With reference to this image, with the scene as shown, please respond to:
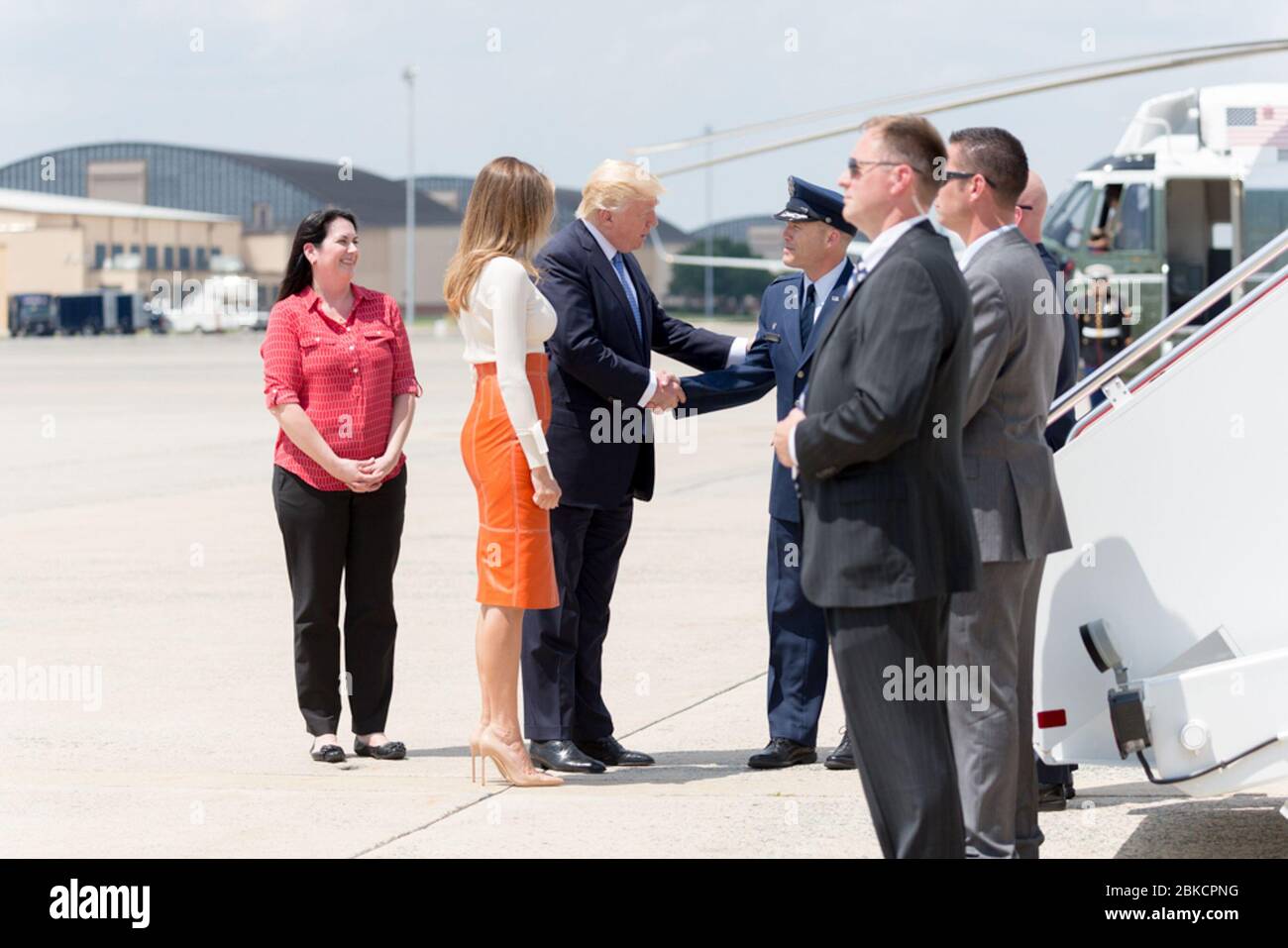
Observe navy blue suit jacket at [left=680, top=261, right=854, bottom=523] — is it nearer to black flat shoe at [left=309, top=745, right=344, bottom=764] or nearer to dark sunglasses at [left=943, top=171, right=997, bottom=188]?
dark sunglasses at [left=943, top=171, right=997, bottom=188]

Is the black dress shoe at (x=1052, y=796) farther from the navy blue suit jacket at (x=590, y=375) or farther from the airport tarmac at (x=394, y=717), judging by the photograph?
the navy blue suit jacket at (x=590, y=375)

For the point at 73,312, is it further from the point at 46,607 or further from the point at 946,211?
the point at 946,211

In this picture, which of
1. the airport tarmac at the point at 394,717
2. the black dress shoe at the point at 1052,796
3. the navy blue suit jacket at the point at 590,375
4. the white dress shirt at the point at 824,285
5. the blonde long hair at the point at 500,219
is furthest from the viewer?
the white dress shirt at the point at 824,285

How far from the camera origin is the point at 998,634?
448 cm

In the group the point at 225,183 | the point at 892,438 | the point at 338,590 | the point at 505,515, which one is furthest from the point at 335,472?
the point at 225,183

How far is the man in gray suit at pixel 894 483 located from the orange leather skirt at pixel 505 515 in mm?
2006

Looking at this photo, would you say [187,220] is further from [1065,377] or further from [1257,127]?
[1065,377]

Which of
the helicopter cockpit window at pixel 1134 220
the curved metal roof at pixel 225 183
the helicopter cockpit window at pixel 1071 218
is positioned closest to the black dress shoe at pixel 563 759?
the helicopter cockpit window at pixel 1134 220

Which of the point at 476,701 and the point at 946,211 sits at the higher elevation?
the point at 946,211

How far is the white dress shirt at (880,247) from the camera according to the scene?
149 inches

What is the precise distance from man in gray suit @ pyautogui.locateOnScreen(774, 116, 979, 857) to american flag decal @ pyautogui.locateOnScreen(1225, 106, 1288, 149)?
2011 cm

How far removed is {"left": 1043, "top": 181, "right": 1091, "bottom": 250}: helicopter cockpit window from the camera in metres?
24.0

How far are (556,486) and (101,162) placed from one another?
127580 millimetres
